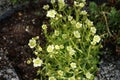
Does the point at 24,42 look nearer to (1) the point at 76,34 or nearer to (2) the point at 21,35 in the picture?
(2) the point at 21,35

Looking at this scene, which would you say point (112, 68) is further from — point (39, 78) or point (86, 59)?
point (39, 78)

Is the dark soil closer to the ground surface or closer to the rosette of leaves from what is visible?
the ground surface

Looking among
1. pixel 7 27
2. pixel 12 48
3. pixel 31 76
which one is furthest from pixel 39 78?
pixel 7 27

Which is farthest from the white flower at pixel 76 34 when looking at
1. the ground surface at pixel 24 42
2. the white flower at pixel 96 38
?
the ground surface at pixel 24 42

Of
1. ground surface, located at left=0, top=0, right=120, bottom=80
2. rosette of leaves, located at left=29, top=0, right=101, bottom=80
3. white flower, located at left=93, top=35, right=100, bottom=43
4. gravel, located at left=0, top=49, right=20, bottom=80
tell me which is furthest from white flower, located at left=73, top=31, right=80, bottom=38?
gravel, located at left=0, top=49, right=20, bottom=80

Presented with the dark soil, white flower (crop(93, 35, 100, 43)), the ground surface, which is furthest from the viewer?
the dark soil

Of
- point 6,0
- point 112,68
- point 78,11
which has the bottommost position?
point 112,68
